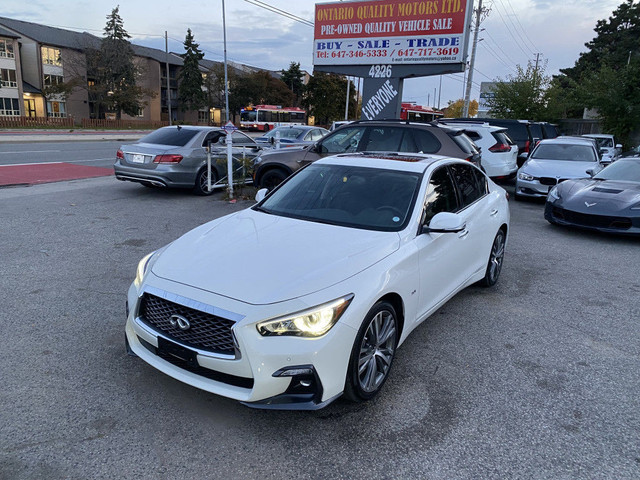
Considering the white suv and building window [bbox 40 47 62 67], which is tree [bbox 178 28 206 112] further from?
the white suv

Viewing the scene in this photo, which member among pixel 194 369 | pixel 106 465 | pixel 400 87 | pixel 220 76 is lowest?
pixel 106 465

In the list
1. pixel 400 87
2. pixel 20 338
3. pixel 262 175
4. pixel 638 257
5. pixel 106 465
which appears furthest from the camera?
pixel 400 87

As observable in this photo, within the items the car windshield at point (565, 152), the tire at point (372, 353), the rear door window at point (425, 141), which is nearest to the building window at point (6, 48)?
the car windshield at point (565, 152)

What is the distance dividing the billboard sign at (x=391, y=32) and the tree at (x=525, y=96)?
879 inches

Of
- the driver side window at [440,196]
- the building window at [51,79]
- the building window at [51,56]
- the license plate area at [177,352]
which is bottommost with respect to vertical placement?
the license plate area at [177,352]

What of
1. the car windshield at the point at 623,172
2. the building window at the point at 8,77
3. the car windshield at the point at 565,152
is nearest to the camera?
the car windshield at the point at 623,172

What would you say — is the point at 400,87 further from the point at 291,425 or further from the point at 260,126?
the point at 260,126

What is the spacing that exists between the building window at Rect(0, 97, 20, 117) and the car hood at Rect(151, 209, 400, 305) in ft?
199

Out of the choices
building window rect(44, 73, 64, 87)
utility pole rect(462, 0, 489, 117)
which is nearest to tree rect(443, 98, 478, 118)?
utility pole rect(462, 0, 489, 117)

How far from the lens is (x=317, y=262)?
3035mm

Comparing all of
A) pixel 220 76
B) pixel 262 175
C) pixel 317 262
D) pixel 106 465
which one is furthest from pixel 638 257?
pixel 220 76

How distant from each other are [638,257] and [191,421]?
7.06 metres

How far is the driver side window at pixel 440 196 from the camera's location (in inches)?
154

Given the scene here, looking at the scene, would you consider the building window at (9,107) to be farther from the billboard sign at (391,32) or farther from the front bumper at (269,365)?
the front bumper at (269,365)
